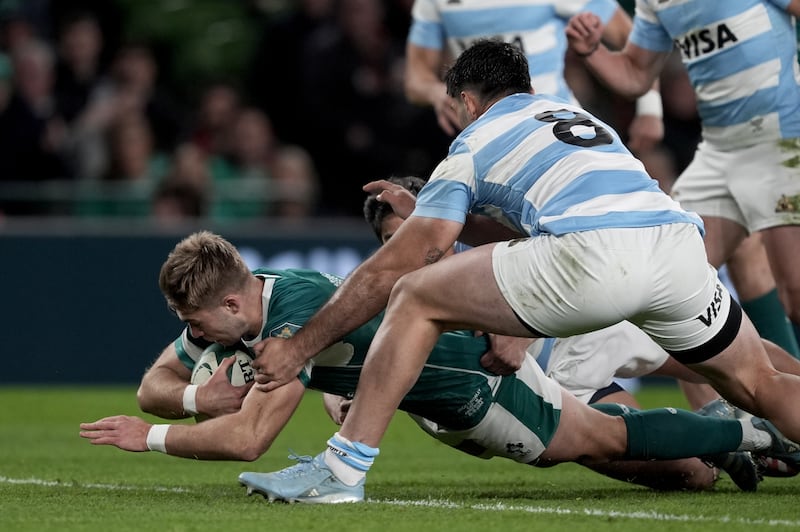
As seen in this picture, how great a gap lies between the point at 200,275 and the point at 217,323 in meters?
0.21

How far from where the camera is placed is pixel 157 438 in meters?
5.34

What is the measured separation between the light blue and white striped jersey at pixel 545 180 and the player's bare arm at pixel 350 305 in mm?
132

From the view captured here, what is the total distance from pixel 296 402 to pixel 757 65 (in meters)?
2.82

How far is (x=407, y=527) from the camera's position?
14.8 feet

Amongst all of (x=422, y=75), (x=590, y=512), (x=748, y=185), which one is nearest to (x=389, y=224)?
(x=748, y=185)

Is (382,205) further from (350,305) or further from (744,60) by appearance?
(744,60)

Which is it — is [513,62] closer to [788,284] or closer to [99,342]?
[788,284]

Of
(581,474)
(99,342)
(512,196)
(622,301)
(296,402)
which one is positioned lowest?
(99,342)

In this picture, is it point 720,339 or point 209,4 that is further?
point 209,4

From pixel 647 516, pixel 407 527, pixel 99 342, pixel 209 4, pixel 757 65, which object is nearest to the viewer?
pixel 407 527

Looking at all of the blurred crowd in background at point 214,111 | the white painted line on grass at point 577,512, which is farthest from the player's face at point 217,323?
the blurred crowd in background at point 214,111

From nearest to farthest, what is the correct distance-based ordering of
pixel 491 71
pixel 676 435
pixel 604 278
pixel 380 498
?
pixel 604 278
pixel 491 71
pixel 380 498
pixel 676 435

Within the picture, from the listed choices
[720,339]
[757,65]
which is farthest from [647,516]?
[757,65]

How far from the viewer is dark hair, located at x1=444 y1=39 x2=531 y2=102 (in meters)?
5.20
